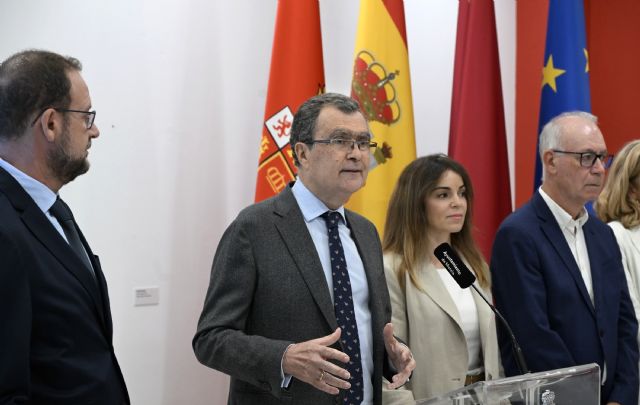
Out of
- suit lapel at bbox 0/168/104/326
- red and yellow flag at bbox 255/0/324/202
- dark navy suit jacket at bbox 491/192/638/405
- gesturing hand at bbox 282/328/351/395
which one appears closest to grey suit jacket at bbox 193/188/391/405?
gesturing hand at bbox 282/328/351/395

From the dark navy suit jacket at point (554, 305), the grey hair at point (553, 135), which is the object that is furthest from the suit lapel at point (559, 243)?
the grey hair at point (553, 135)

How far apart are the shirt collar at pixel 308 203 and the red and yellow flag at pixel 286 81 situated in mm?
1424

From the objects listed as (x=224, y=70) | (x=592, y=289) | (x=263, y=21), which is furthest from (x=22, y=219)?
(x=263, y=21)

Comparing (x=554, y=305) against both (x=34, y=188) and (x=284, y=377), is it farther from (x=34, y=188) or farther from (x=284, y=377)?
A: (x=34, y=188)

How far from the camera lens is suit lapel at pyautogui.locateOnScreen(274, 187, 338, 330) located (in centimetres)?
183

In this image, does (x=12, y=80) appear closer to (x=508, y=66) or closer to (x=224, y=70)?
(x=224, y=70)

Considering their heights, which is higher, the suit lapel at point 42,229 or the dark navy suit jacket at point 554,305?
the suit lapel at point 42,229

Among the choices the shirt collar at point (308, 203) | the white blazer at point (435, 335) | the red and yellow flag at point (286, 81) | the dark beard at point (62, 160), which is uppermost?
the red and yellow flag at point (286, 81)

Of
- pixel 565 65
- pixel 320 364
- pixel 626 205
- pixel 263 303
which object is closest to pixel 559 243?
pixel 626 205

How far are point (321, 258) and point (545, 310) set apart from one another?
101 cm

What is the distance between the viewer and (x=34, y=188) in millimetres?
1557

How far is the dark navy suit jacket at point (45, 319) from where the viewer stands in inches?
52.4

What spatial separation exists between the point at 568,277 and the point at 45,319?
1.83m

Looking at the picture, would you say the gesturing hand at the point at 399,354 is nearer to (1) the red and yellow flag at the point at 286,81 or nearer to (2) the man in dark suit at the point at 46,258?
(2) the man in dark suit at the point at 46,258
